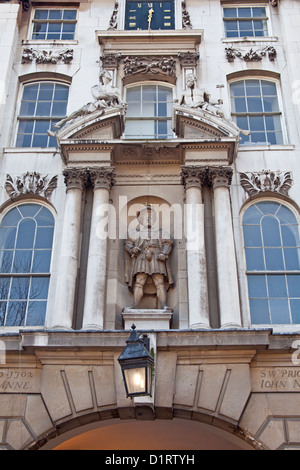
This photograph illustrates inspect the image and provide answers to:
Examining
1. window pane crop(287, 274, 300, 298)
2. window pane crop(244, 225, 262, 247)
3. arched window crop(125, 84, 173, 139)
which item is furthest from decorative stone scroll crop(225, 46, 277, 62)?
window pane crop(287, 274, 300, 298)

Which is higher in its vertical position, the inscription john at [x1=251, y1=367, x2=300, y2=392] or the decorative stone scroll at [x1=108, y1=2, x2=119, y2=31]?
the decorative stone scroll at [x1=108, y1=2, x2=119, y2=31]

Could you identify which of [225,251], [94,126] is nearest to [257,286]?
[225,251]

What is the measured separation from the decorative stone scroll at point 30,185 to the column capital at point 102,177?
1150 millimetres

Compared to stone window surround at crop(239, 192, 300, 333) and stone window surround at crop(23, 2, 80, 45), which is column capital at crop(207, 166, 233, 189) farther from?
stone window surround at crop(23, 2, 80, 45)

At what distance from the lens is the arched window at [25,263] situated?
12.7 m

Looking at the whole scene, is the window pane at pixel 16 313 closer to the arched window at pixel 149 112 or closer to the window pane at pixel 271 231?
the arched window at pixel 149 112

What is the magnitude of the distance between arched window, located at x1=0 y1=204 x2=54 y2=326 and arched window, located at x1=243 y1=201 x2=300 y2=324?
4.57m

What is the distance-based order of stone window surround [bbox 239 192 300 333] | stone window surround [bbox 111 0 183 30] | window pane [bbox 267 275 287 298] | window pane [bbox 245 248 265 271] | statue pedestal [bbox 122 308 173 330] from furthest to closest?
stone window surround [bbox 111 0 183 30], window pane [bbox 245 248 265 271], window pane [bbox 267 275 287 298], stone window surround [bbox 239 192 300 333], statue pedestal [bbox 122 308 173 330]

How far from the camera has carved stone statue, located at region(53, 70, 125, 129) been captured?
14.3 metres

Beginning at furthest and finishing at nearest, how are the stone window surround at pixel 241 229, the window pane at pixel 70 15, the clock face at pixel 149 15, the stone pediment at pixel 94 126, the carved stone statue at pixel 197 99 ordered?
the window pane at pixel 70 15 → the clock face at pixel 149 15 → the carved stone statue at pixel 197 99 → the stone pediment at pixel 94 126 → the stone window surround at pixel 241 229

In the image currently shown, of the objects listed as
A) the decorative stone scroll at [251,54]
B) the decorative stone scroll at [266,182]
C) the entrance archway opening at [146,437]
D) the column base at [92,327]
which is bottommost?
the entrance archway opening at [146,437]

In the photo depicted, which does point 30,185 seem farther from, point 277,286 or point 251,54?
point 251,54

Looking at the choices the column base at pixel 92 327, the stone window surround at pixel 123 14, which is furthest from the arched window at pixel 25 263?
the stone window surround at pixel 123 14
